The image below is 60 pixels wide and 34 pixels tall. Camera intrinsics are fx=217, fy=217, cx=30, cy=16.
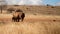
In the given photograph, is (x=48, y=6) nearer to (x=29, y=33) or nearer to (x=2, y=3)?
(x=2, y=3)

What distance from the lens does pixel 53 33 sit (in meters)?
10.3

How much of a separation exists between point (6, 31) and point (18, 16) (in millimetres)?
5060

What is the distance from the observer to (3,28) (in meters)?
10.7

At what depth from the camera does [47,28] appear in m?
10.9

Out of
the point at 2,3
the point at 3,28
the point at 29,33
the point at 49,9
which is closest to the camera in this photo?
the point at 29,33

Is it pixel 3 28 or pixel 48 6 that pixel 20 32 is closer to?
pixel 3 28

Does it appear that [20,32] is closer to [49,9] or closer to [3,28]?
[3,28]

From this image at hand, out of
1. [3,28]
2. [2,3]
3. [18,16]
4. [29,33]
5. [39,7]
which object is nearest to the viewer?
[29,33]

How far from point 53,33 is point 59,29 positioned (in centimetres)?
74

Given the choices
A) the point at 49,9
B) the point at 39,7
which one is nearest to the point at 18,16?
the point at 49,9

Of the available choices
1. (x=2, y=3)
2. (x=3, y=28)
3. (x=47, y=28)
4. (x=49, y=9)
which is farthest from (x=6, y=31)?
(x=49, y=9)

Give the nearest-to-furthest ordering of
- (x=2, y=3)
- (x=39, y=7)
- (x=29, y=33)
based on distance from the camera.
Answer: (x=29, y=33) < (x=2, y=3) < (x=39, y=7)

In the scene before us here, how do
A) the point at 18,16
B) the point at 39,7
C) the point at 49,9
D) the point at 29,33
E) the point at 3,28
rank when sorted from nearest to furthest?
the point at 29,33
the point at 3,28
the point at 18,16
the point at 49,9
the point at 39,7

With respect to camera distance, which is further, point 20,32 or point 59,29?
point 59,29
